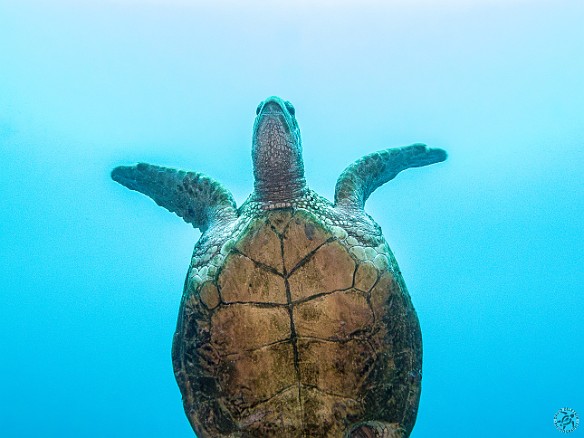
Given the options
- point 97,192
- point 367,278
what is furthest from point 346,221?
point 97,192

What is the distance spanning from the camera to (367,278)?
317 centimetres

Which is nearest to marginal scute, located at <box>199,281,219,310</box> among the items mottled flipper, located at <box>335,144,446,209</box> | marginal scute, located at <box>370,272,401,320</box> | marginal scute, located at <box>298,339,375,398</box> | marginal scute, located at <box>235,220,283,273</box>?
marginal scute, located at <box>235,220,283,273</box>

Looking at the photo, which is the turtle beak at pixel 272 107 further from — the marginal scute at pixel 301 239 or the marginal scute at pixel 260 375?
the marginal scute at pixel 260 375

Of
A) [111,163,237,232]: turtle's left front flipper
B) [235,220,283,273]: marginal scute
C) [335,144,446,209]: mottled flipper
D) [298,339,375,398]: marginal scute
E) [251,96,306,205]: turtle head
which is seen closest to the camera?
[298,339,375,398]: marginal scute

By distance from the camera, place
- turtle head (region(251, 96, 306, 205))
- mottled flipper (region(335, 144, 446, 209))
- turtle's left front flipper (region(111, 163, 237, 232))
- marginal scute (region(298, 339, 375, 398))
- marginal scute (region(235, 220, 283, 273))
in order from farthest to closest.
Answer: turtle's left front flipper (region(111, 163, 237, 232)) → mottled flipper (region(335, 144, 446, 209)) → turtle head (region(251, 96, 306, 205)) → marginal scute (region(235, 220, 283, 273)) → marginal scute (region(298, 339, 375, 398))

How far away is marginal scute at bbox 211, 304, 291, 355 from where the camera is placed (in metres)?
3.09

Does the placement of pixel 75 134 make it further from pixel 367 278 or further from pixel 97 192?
pixel 367 278

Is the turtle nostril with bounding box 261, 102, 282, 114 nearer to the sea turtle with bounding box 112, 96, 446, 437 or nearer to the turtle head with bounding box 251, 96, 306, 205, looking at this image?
the turtle head with bounding box 251, 96, 306, 205

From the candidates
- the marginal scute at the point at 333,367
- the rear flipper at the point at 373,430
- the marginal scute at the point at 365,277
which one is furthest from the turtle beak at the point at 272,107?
the rear flipper at the point at 373,430

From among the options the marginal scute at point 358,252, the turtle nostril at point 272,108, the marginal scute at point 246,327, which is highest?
the turtle nostril at point 272,108

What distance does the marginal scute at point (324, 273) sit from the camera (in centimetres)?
313

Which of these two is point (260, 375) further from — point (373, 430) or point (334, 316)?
point (373, 430)

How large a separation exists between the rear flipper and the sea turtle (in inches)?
0.5

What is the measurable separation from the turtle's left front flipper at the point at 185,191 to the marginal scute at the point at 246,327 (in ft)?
3.37
